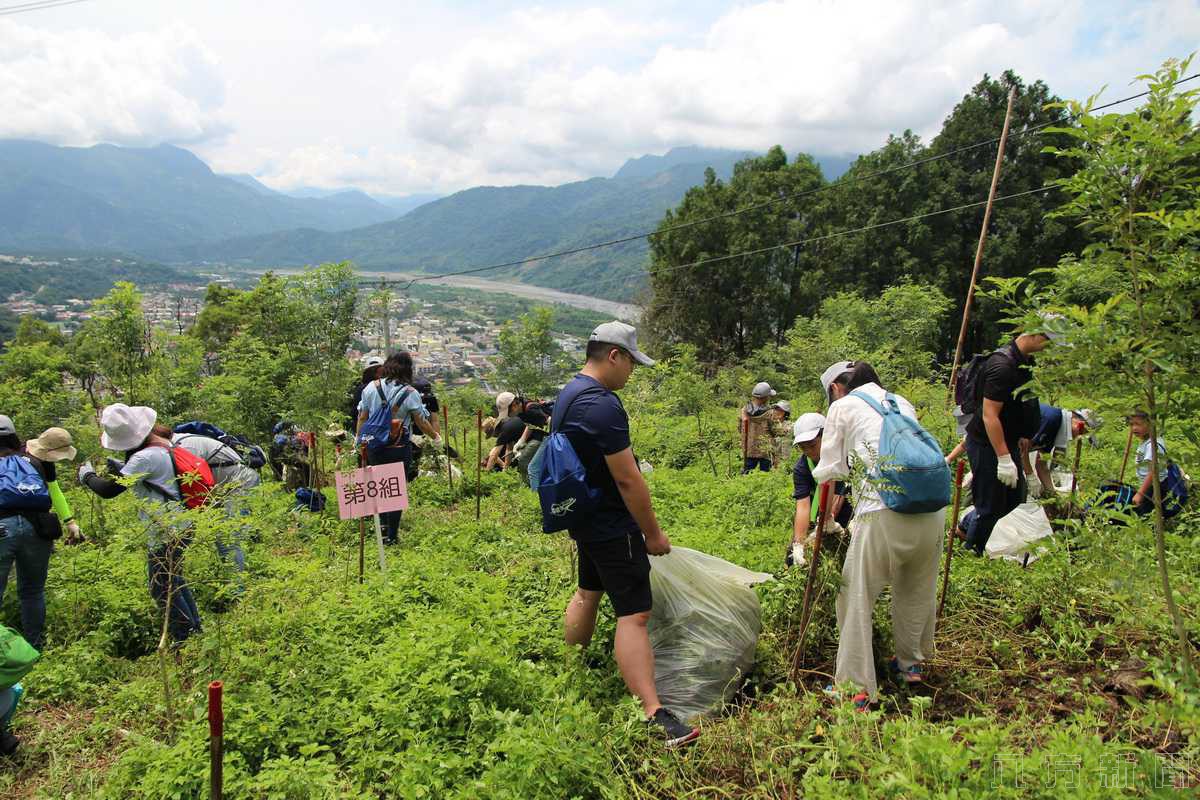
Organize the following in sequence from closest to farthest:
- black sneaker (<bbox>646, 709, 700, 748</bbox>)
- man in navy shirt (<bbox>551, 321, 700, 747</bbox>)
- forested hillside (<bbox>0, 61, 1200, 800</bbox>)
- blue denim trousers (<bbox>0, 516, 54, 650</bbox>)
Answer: forested hillside (<bbox>0, 61, 1200, 800</bbox>), black sneaker (<bbox>646, 709, 700, 748</bbox>), man in navy shirt (<bbox>551, 321, 700, 747</bbox>), blue denim trousers (<bbox>0, 516, 54, 650</bbox>)

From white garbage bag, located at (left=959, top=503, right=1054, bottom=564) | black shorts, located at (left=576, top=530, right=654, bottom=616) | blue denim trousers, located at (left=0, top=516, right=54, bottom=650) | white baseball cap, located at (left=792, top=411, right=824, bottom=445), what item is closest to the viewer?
black shorts, located at (left=576, top=530, right=654, bottom=616)

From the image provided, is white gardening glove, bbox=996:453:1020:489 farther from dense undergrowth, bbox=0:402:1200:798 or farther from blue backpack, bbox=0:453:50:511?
blue backpack, bbox=0:453:50:511

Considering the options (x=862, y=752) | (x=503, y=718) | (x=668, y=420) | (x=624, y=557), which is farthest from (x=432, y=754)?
(x=668, y=420)

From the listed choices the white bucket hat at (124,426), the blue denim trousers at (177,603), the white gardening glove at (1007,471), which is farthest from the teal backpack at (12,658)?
the white gardening glove at (1007,471)

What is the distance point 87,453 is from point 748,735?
8232 mm

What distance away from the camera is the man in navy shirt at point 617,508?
9.70 ft

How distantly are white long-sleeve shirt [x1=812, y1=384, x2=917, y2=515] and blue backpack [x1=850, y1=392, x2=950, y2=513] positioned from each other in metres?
0.06

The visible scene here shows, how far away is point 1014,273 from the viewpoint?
72.9ft

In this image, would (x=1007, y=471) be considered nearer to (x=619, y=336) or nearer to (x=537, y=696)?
(x=619, y=336)

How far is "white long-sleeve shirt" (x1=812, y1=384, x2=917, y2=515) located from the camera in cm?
299

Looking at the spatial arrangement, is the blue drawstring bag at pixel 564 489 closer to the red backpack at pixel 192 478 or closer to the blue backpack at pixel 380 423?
the red backpack at pixel 192 478

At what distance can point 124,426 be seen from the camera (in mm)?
4062

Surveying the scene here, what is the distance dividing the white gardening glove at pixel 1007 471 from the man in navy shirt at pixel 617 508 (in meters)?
2.50

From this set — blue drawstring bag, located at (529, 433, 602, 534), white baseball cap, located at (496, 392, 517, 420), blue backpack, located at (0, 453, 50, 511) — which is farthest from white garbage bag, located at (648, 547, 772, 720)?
white baseball cap, located at (496, 392, 517, 420)
